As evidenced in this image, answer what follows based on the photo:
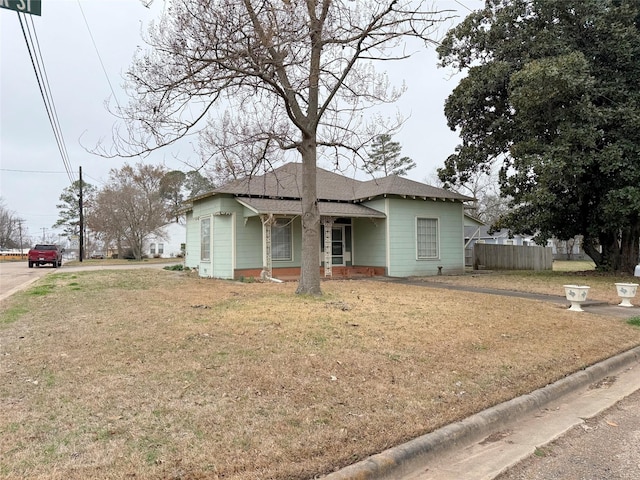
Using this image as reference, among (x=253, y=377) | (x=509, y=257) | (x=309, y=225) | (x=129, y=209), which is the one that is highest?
(x=129, y=209)

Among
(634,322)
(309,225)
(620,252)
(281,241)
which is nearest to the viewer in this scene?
(634,322)

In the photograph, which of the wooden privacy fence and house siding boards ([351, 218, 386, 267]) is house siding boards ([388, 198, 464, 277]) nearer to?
house siding boards ([351, 218, 386, 267])

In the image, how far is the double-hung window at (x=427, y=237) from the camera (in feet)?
59.6

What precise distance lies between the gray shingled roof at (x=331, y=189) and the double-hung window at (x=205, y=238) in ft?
3.57

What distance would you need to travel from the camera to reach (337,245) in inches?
736

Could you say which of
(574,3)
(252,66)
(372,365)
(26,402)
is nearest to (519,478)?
(372,365)

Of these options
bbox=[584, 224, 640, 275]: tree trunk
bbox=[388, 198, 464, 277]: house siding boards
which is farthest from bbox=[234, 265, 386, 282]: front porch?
bbox=[584, 224, 640, 275]: tree trunk

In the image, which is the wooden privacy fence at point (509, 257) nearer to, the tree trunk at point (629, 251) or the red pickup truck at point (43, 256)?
the tree trunk at point (629, 251)

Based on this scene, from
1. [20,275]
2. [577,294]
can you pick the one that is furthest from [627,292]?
[20,275]

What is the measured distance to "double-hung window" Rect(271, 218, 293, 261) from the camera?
55.2 ft

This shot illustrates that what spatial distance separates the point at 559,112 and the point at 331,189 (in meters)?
9.32

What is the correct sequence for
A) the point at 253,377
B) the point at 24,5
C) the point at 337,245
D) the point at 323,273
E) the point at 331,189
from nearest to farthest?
the point at 24,5 → the point at 253,377 → the point at 323,273 → the point at 337,245 → the point at 331,189

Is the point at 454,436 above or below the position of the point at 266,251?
below

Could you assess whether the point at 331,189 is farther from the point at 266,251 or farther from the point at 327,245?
the point at 266,251
